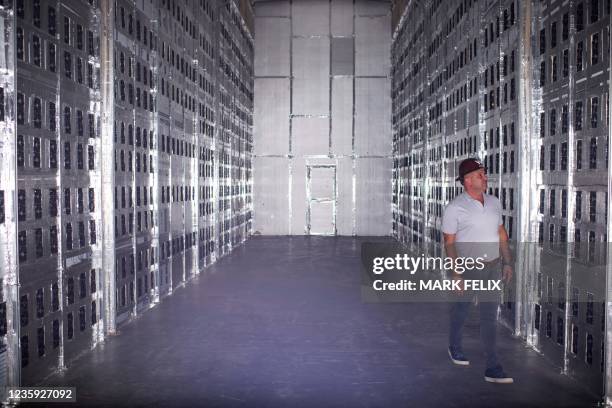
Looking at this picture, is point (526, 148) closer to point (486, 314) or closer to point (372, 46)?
point (486, 314)

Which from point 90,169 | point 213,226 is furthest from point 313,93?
point 90,169

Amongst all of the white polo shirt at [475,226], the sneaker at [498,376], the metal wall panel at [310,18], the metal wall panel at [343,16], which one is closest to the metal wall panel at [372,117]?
the metal wall panel at [343,16]

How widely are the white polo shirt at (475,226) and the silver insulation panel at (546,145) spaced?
78cm

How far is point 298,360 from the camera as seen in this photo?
24.1 feet

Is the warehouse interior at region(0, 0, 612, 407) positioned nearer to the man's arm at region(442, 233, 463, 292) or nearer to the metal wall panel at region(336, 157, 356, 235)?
the man's arm at region(442, 233, 463, 292)

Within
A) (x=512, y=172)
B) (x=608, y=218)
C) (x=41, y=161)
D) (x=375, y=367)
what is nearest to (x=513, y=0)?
(x=512, y=172)

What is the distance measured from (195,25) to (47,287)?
860 cm

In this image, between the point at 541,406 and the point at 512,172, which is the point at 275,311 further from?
the point at 541,406

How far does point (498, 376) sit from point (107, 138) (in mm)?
5480

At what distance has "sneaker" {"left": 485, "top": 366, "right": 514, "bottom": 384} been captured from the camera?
21.3 ft

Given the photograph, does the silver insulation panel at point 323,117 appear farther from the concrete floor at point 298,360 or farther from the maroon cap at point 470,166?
the maroon cap at point 470,166

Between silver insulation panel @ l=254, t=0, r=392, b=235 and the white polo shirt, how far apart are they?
17.4 meters

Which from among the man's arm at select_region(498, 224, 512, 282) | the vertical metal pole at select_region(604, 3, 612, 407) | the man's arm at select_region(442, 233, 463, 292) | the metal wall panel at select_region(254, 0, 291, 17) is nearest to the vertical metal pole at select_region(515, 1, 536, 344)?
the man's arm at select_region(498, 224, 512, 282)

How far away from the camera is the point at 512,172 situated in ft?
27.9
